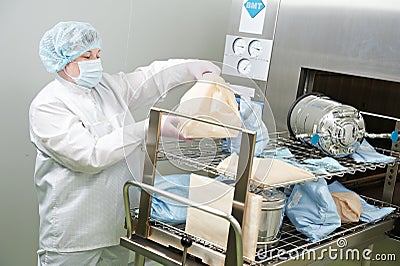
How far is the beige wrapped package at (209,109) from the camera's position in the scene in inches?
46.4

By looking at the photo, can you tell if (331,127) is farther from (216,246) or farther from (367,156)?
(216,246)

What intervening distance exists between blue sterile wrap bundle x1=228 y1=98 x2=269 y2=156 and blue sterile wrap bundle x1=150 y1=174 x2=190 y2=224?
0.53 ft

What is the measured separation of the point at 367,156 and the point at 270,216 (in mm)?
556

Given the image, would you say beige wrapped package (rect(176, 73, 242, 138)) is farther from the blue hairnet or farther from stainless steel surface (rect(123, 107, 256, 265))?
the blue hairnet

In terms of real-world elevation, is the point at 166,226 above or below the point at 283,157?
below

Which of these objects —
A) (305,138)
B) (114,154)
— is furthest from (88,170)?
(305,138)

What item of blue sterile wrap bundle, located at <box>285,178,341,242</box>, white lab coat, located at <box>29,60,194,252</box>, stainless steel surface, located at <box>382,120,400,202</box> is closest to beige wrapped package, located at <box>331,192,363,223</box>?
blue sterile wrap bundle, located at <box>285,178,341,242</box>

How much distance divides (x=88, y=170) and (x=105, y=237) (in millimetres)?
244

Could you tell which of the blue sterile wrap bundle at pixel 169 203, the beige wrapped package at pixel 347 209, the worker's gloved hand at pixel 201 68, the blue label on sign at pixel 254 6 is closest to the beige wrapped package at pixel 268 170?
the blue sterile wrap bundle at pixel 169 203

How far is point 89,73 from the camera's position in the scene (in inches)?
65.7

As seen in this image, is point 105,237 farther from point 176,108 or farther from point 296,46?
point 296,46

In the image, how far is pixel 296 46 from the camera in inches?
74.1

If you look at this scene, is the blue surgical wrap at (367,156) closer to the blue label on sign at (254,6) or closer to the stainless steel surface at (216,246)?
the stainless steel surface at (216,246)

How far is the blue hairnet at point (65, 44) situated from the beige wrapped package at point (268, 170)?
0.70 metres
